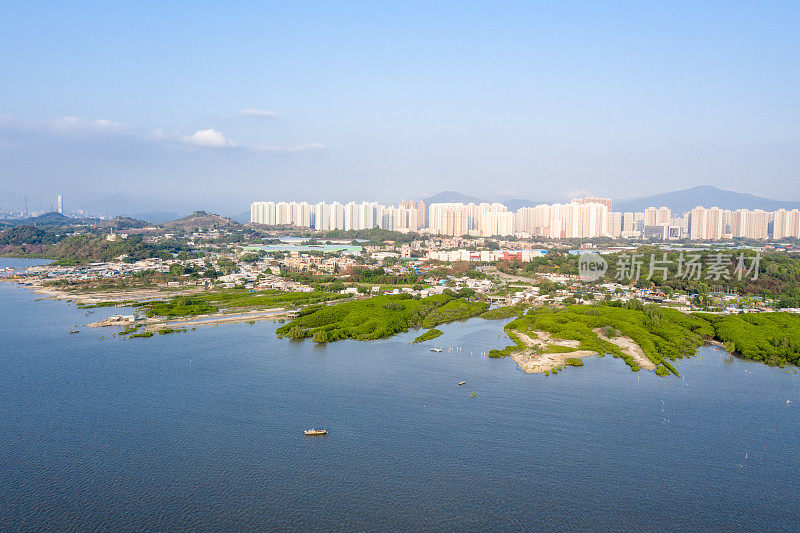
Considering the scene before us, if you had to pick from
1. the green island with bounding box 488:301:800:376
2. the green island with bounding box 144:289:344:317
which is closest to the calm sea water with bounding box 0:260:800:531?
the green island with bounding box 488:301:800:376

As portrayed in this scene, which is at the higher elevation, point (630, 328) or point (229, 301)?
point (630, 328)

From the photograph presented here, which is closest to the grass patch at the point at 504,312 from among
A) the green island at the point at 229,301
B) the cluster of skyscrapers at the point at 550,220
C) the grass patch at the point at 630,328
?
the grass patch at the point at 630,328

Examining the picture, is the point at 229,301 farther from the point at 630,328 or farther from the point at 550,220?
the point at 550,220

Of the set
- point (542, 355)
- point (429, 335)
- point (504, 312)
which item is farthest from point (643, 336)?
point (504, 312)

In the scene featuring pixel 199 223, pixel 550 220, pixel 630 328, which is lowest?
pixel 630 328

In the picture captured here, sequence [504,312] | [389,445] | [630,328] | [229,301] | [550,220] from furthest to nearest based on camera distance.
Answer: [550,220] < [229,301] < [504,312] < [630,328] < [389,445]

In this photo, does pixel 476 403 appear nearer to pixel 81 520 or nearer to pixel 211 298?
pixel 81 520
